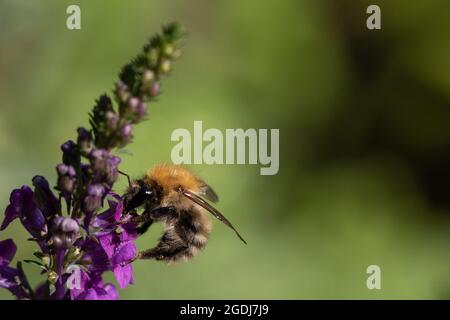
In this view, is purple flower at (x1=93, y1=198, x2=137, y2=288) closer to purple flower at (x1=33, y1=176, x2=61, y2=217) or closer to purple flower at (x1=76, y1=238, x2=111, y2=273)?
purple flower at (x1=76, y1=238, x2=111, y2=273)

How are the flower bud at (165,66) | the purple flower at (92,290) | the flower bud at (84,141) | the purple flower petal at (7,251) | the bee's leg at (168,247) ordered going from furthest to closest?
the bee's leg at (168,247) → the purple flower petal at (7,251) → the purple flower at (92,290) → the flower bud at (84,141) → the flower bud at (165,66)

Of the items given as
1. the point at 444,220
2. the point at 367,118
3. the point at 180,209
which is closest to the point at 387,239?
the point at 444,220

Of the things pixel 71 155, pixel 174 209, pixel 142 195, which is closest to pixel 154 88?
pixel 71 155

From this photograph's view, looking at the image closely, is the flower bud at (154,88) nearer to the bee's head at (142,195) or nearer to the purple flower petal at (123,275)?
the purple flower petal at (123,275)

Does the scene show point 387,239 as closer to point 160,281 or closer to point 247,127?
point 247,127

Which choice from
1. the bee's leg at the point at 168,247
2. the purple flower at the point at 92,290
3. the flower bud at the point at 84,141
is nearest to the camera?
the flower bud at the point at 84,141

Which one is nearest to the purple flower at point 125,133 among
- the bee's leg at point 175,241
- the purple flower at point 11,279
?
the purple flower at point 11,279
